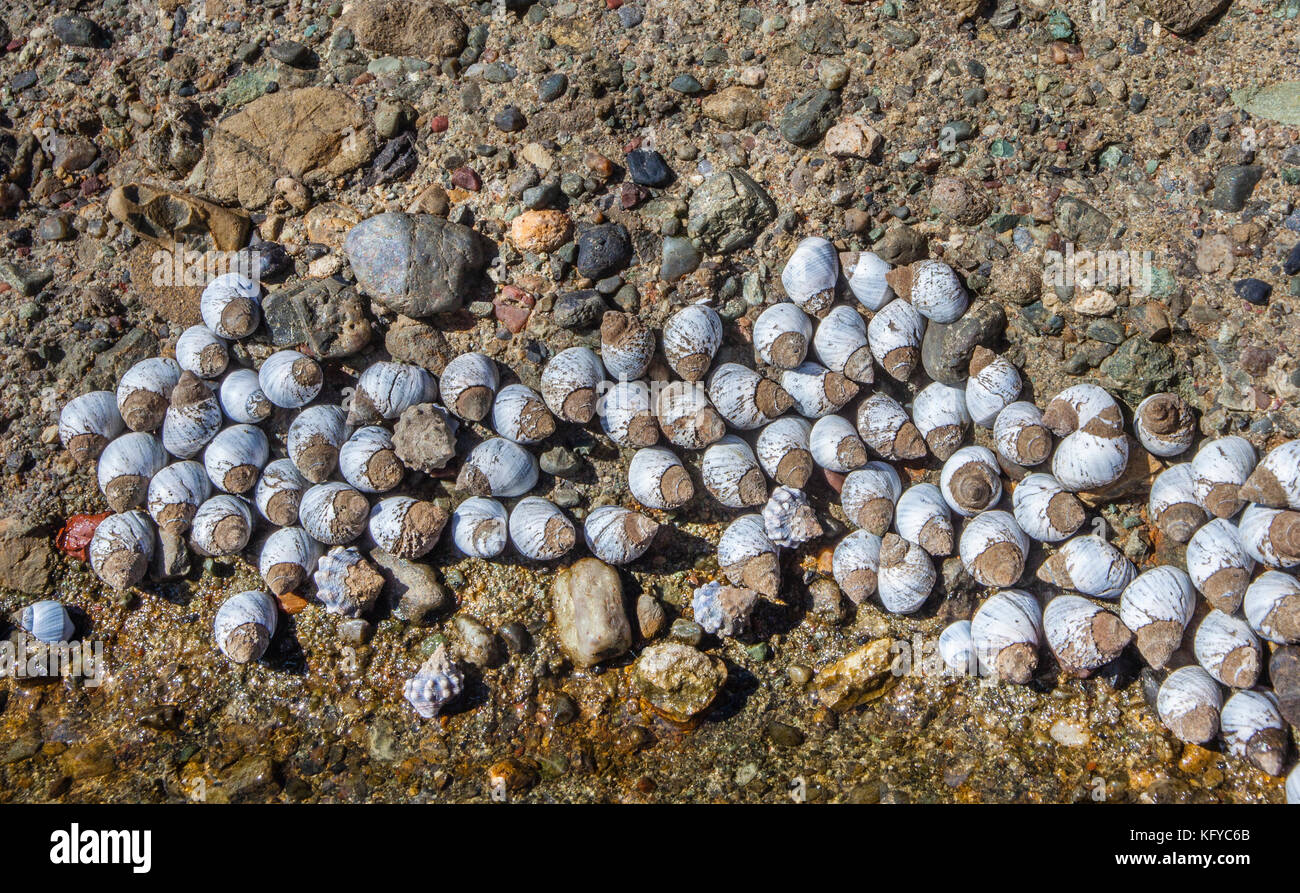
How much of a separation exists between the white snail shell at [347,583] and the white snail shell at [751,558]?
4.94 feet

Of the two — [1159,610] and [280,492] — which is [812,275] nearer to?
[1159,610]

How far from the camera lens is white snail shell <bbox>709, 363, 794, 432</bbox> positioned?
3762 mm

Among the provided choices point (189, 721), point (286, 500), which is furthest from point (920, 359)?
point (189, 721)

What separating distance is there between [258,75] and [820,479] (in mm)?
3305

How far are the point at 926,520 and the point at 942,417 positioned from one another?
451 millimetres

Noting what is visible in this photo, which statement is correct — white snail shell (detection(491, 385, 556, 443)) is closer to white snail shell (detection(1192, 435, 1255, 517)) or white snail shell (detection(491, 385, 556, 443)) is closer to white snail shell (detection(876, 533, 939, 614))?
white snail shell (detection(876, 533, 939, 614))

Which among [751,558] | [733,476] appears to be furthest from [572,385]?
[751,558]

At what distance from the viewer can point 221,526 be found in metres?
3.83

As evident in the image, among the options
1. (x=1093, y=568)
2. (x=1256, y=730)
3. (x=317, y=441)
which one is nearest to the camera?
(x=1256, y=730)

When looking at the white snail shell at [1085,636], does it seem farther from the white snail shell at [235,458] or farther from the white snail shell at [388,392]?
the white snail shell at [235,458]

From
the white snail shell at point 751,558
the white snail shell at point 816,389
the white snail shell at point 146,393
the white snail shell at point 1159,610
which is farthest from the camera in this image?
the white snail shell at point 146,393

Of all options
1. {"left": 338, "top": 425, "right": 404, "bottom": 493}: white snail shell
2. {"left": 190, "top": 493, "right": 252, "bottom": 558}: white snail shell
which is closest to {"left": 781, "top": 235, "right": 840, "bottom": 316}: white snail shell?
{"left": 338, "top": 425, "right": 404, "bottom": 493}: white snail shell

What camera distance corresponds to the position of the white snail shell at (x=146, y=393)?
391cm


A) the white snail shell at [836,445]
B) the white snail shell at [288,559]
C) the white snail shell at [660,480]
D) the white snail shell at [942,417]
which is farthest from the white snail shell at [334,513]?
the white snail shell at [942,417]
